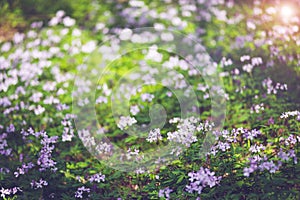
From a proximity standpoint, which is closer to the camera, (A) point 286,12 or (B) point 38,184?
(B) point 38,184

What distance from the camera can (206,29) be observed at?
6.66m

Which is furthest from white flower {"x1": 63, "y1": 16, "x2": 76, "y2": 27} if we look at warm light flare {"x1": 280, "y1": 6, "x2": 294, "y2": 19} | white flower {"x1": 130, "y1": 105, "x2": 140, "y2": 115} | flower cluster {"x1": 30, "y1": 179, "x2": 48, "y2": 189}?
flower cluster {"x1": 30, "y1": 179, "x2": 48, "y2": 189}

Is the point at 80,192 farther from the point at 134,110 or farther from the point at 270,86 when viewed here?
the point at 270,86

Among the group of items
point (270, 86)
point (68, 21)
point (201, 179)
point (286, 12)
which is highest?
point (68, 21)

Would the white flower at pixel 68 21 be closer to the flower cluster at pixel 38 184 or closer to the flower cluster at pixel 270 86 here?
the flower cluster at pixel 270 86

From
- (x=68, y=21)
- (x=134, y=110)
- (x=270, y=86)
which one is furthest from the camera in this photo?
(x=68, y=21)

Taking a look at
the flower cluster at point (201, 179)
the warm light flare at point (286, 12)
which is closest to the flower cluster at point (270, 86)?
the warm light flare at point (286, 12)

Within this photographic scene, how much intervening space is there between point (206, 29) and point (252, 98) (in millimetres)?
2191

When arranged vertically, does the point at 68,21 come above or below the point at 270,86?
above

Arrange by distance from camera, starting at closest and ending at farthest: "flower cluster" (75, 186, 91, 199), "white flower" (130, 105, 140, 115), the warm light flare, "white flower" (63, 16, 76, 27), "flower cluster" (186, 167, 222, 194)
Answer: "flower cluster" (186, 167, 222, 194) → "flower cluster" (75, 186, 91, 199) → "white flower" (130, 105, 140, 115) → the warm light flare → "white flower" (63, 16, 76, 27)

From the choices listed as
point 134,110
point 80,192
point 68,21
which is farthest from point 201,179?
point 68,21

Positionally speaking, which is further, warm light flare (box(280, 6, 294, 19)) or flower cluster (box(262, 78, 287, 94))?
warm light flare (box(280, 6, 294, 19))

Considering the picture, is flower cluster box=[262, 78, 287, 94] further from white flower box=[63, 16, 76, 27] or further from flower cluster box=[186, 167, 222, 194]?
white flower box=[63, 16, 76, 27]

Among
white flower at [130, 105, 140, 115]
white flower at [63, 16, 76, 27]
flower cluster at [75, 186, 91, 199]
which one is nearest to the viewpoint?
flower cluster at [75, 186, 91, 199]
